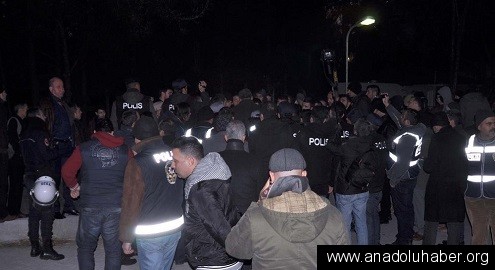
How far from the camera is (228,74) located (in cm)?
2484

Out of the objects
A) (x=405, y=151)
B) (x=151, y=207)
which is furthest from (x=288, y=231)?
(x=405, y=151)

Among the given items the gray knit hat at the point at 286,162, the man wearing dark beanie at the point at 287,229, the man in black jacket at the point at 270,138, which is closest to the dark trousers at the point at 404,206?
the man in black jacket at the point at 270,138

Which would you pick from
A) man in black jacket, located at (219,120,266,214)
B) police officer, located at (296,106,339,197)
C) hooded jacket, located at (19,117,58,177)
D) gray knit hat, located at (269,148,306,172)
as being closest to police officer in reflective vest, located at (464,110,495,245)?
police officer, located at (296,106,339,197)

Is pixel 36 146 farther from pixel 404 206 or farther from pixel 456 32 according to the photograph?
pixel 456 32

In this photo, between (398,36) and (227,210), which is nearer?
(227,210)

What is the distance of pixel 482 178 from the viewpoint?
→ 644cm

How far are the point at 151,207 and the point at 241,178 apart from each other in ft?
3.07

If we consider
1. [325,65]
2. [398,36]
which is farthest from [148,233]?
[398,36]

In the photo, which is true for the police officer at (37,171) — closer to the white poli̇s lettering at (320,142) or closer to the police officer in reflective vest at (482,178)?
the white poli̇s lettering at (320,142)

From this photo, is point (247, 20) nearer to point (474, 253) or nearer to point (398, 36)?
point (398, 36)

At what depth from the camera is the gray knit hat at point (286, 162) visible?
3.85 metres

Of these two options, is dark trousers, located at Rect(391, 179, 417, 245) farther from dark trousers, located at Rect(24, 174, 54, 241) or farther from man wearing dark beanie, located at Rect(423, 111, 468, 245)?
dark trousers, located at Rect(24, 174, 54, 241)

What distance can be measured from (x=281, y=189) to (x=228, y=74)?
21704mm

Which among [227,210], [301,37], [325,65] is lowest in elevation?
[227,210]
